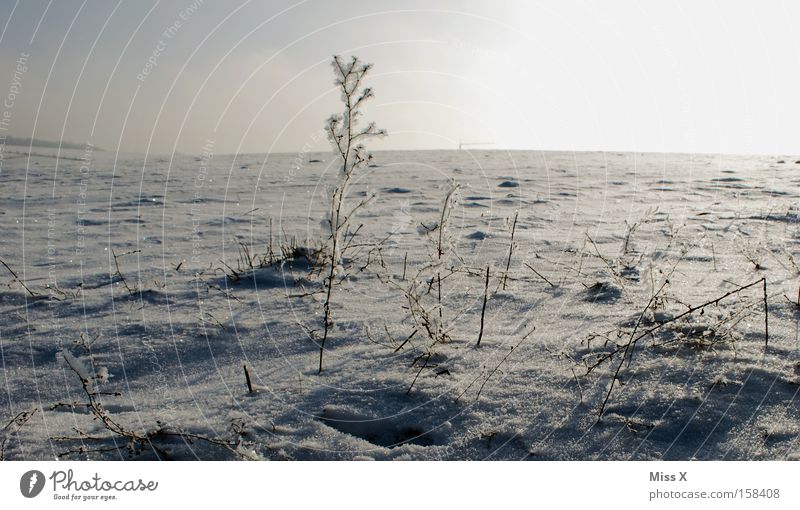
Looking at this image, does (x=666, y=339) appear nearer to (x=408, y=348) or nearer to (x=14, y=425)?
(x=408, y=348)

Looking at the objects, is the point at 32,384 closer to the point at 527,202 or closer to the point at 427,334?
the point at 427,334

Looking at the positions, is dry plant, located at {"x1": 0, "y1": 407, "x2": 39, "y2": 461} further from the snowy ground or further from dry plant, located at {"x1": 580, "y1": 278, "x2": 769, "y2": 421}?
dry plant, located at {"x1": 580, "y1": 278, "x2": 769, "y2": 421}

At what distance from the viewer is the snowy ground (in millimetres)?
2111

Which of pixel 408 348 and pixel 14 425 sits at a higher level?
pixel 408 348

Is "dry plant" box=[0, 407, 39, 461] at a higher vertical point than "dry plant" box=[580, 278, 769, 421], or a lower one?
lower

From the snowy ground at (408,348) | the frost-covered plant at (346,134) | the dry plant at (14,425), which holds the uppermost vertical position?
the frost-covered plant at (346,134)

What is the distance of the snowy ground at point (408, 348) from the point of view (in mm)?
2111

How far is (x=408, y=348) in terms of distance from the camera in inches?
110

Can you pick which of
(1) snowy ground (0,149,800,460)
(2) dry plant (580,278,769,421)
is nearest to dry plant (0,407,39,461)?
(1) snowy ground (0,149,800,460)

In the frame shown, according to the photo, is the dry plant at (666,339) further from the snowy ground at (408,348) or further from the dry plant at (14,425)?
the dry plant at (14,425)

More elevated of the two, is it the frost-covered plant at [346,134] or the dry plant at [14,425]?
the frost-covered plant at [346,134]

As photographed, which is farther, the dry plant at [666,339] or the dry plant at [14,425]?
the dry plant at [666,339]

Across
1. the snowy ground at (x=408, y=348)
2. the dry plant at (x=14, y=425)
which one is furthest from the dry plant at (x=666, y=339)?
the dry plant at (x=14, y=425)

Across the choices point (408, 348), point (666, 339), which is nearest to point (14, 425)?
point (408, 348)
